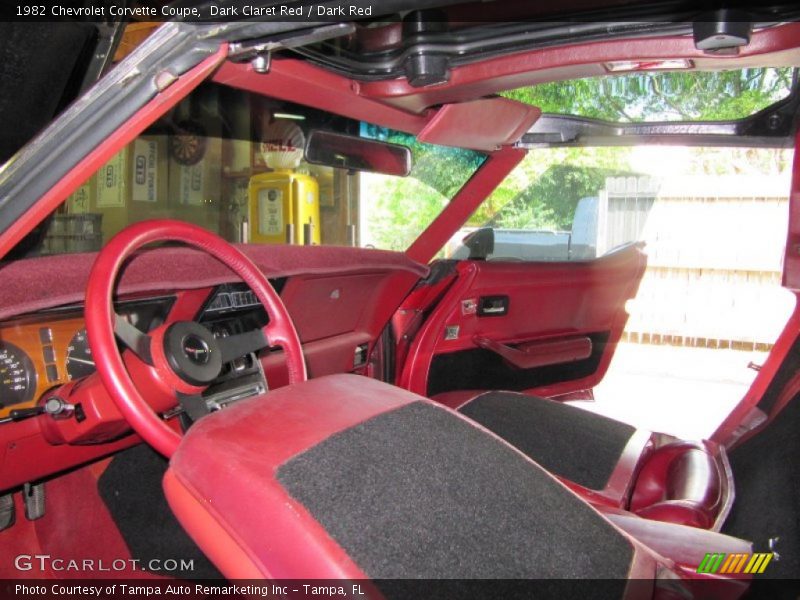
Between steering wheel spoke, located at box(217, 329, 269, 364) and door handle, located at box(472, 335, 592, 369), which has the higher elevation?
steering wheel spoke, located at box(217, 329, 269, 364)

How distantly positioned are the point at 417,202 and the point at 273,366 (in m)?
1.03

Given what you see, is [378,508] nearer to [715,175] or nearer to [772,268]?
[715,175]

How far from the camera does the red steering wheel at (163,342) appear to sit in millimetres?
1124

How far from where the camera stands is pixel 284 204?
5.53 m

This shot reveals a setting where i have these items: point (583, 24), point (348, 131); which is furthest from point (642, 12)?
point (348, 131)

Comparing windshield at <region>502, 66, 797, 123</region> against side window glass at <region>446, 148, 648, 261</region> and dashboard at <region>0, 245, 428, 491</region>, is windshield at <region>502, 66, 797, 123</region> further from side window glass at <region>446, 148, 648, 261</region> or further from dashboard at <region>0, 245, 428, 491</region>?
dashboard at <region>0, 245, 428, 491</region>

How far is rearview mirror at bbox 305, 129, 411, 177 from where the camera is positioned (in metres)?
2.01

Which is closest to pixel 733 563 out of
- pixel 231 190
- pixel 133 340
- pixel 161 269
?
pixel 133 340

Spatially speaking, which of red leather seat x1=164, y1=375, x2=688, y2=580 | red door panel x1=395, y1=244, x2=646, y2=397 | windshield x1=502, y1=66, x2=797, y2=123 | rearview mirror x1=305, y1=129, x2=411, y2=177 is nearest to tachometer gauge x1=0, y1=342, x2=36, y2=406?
red leather seat x1=164, y1=375, x2=688, y2=580

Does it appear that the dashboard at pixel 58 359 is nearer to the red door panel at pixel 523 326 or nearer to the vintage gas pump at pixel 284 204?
the red door panel at pixel 523 326

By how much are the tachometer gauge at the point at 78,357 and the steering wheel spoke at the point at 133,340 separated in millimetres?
375

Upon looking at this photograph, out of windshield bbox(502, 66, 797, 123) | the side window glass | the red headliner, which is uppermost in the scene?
windshield bbox(502, 66, 797, 123)

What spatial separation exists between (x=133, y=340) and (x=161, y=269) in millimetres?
263

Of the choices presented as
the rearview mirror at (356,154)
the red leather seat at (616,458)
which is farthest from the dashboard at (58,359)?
the red leather seat at (616,458)
